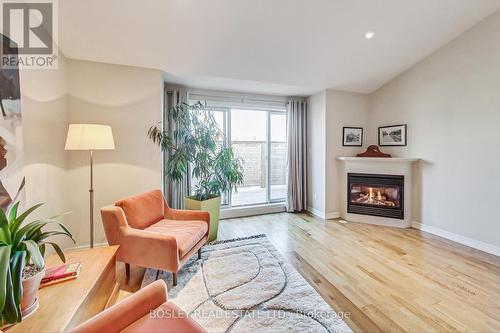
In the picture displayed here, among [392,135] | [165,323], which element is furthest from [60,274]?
[392,135]

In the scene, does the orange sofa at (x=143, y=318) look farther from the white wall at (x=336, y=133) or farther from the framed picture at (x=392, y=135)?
the framed picture at (x=392, y=135)

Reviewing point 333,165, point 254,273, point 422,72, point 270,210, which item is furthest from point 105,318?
point 422,72

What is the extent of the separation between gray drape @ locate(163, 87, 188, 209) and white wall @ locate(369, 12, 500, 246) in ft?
12.9

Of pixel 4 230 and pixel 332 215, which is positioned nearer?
pixel 4 230

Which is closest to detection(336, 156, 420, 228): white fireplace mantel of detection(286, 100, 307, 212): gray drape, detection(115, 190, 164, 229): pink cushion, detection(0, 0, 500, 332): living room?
detection(0, 0, 500, 332): living room

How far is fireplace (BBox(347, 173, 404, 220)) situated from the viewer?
3801mm

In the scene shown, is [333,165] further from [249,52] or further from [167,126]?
[167,126]

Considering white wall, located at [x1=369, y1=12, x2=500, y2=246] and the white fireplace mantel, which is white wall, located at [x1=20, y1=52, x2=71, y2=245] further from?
white wall, located at [x1=369, y1=12, x2=500, y2=246]

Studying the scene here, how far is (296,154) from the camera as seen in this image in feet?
15.2

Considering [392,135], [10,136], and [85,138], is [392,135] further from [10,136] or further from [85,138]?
[10,136]

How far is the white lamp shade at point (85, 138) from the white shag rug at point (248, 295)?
145 centimetres

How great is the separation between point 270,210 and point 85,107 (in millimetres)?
3557

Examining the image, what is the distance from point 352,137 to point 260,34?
107 inches

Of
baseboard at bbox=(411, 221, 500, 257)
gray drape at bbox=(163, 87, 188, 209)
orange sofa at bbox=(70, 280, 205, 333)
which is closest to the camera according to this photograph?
orange sofa at bbox=(70, 280, 205, 333)
